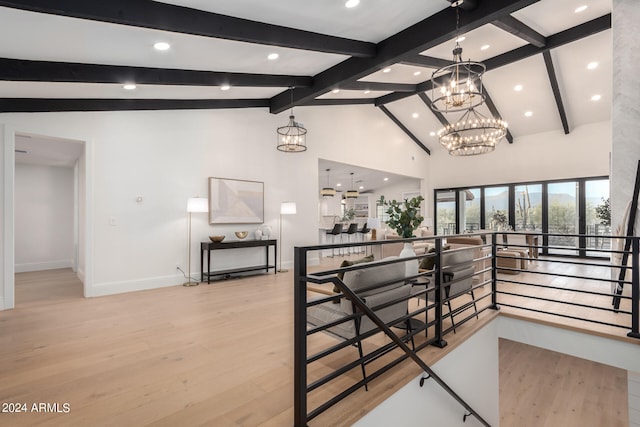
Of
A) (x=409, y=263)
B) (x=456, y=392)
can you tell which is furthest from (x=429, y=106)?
(x=456, y=392)

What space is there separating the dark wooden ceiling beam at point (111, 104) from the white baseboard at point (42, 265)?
4.35m

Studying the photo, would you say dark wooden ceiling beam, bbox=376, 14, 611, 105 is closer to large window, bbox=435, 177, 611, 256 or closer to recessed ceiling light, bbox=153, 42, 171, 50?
large window, bbox=435, 177, 611, 256

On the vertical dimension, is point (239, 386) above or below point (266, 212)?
below

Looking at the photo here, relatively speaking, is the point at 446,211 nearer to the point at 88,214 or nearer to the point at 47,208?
the point at 88,214

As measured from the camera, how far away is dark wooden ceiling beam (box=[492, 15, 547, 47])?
487 cm

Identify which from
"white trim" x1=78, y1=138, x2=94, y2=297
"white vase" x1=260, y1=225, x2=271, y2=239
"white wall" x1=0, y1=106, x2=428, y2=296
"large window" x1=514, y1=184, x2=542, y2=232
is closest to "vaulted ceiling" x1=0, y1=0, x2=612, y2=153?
"white wall" x1=0, y1=106, x2=428, y2=296

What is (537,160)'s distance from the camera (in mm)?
9508

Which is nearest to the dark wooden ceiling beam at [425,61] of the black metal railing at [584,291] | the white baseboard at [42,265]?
the black metal railing at [584,291]

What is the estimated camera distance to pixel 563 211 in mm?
9117

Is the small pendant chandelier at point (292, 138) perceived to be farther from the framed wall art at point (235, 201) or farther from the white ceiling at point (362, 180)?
the white ceiling at point (362, 180)

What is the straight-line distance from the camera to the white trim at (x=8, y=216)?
162 inches

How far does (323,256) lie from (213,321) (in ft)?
21.3

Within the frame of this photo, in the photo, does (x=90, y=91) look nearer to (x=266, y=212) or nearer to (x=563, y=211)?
(x=266, y=212)

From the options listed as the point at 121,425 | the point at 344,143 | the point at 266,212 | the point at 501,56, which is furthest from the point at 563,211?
the point at 121,425
